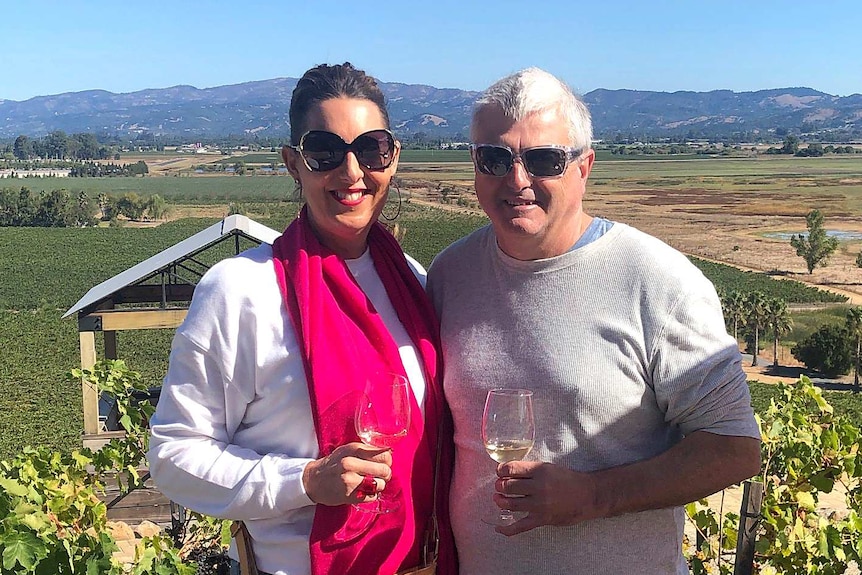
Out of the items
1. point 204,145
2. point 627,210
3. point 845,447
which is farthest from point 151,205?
point 204,145

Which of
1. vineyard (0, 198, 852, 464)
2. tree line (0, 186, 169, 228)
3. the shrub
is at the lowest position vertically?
the shrub

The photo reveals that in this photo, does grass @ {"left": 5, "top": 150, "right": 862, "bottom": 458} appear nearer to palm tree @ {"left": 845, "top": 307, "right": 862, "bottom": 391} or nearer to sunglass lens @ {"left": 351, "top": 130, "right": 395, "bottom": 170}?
sunglass lens @ {"left": 351, "top": 130, "right": 395, "bottom": 170}

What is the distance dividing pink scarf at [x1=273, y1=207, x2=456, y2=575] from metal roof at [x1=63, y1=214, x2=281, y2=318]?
23.0ft

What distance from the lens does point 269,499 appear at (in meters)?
1.78

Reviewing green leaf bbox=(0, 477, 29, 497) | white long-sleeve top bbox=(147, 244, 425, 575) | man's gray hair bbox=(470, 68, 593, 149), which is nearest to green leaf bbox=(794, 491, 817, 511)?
man's gray hair bbox=(470, 68, 593, 149)

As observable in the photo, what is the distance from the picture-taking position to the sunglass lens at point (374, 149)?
2016mm

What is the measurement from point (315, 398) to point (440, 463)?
0.41 m

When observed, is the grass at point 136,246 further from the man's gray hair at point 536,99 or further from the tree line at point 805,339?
the tree line at point 805,339

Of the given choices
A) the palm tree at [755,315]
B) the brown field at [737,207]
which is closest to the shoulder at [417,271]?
the palm tree at [755,315]

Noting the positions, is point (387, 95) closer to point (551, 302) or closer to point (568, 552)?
point (551, 302)

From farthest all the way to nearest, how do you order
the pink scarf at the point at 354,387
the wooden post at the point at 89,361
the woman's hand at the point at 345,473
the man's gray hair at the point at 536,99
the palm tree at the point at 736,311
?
the palm tree at the point at 736,311, the wooden post at the point at 89,361, the man's gray hair at the point at 536,99, the pink scarf at the point at 354,387, the woman's hand at the point at 345,473

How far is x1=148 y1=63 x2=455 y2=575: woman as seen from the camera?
1804mm

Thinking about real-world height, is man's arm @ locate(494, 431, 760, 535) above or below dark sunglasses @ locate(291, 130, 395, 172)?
below

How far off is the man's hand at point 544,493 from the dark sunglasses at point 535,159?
659mm
